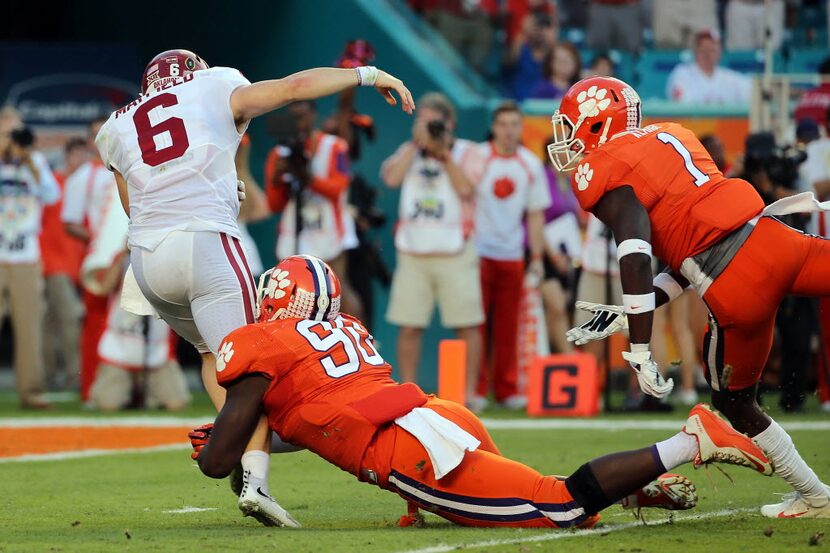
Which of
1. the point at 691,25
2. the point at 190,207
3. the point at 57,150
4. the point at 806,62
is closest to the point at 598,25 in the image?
the point at 691,25

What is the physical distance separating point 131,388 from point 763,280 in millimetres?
7876

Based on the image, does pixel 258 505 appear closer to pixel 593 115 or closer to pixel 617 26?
pixel 593 115

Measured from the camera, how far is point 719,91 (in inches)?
571

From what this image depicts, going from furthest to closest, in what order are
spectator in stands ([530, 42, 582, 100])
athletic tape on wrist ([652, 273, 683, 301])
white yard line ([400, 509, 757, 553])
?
1. spectator in stands ([530, 42, 582, 100])
2. athletic tape on wrist ([652, 273, 683, 301])
3. white yard line ([400, 509, 757, 553])

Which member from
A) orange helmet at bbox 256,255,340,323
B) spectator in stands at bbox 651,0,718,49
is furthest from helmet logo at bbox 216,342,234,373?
spectator in stands at bbox 651,0,718,49

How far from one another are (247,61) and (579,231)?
4791 mm

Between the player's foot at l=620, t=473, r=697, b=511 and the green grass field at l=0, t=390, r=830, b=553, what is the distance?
9 cm

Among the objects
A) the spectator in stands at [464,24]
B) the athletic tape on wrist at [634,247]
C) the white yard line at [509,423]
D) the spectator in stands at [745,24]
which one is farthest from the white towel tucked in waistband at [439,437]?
the spectator in stands at [745,24]

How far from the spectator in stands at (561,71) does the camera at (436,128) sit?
2.84 meters

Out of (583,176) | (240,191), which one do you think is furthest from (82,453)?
(583,176)

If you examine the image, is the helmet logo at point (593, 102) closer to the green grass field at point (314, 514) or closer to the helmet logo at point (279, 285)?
the helmet logo at point (279, 285)

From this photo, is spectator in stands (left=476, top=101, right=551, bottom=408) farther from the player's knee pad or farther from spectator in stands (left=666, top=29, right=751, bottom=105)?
the player's knee pad

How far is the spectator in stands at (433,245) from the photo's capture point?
38.4ft

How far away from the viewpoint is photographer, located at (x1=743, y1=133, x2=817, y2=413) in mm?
10875
